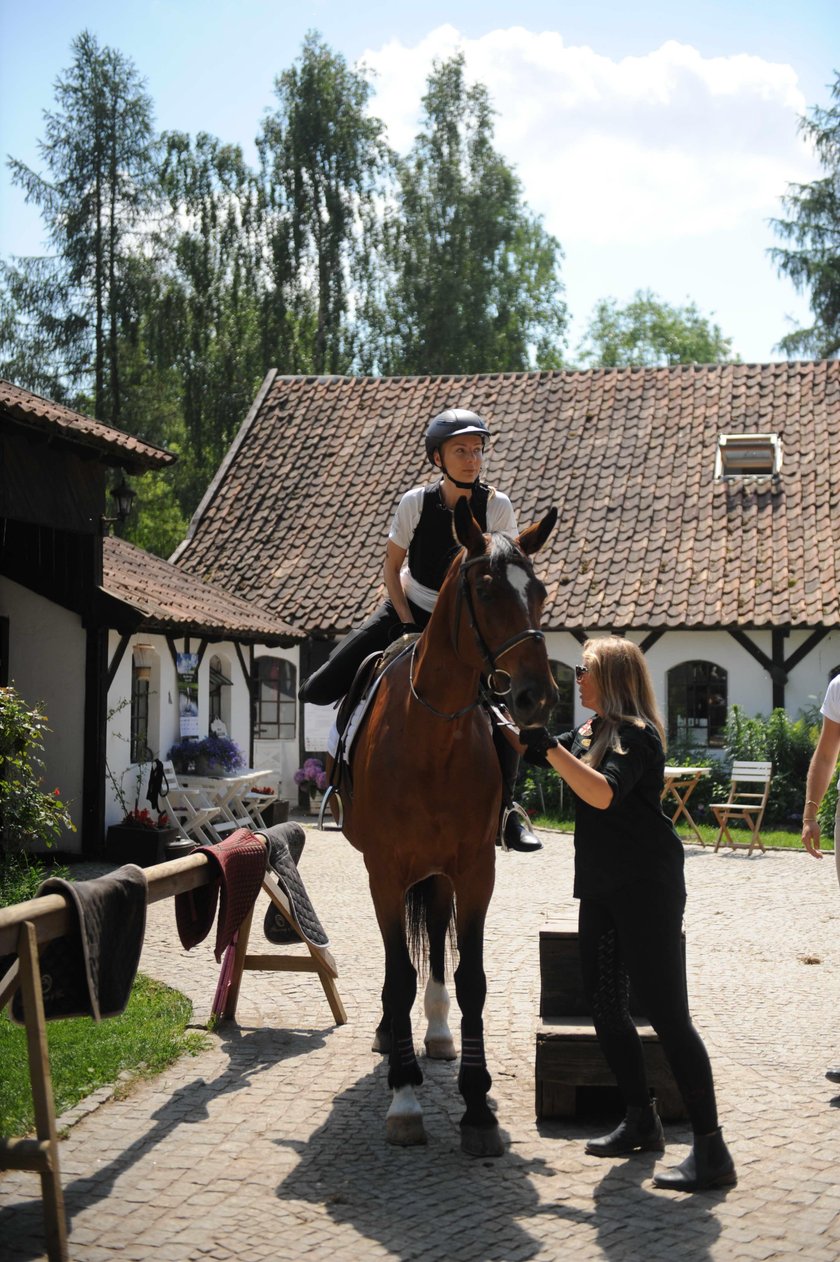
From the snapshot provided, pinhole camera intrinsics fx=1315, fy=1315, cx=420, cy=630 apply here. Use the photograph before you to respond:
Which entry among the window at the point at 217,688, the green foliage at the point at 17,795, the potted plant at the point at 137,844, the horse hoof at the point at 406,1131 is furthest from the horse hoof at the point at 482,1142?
the window at the point at 217,688

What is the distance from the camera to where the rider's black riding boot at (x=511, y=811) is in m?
5.77

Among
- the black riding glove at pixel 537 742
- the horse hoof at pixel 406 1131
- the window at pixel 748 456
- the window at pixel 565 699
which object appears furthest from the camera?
the window at pixel 748 456

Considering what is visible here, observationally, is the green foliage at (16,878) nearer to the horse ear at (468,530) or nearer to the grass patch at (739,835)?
the horse ear at (468,530)

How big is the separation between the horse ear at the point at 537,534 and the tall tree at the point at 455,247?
1235 inches

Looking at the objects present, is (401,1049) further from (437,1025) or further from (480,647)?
(480,647)

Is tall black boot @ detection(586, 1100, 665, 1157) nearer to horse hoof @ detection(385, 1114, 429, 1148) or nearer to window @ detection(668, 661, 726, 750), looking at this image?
horse hoof @ detection(385, 1114, 429, 1148)

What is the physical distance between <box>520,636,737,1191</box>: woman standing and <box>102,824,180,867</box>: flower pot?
9231mm

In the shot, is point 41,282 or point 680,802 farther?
point 41,282

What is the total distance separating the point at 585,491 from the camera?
73.0 ft

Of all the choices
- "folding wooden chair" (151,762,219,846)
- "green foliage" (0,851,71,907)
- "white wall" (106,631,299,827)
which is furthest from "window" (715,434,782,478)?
"green foliage" (0,851,71,907)

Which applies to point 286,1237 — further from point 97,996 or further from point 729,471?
point 729,471

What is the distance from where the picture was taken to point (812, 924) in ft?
34.1

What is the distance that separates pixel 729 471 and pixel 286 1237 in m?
19.3

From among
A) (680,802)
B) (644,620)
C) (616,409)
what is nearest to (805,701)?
(644,620)
